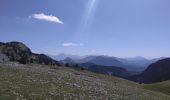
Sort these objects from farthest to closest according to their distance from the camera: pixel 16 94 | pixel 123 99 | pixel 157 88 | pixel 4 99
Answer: pixel 157 88 < pixel 123 99 < pixel 16 94 < pixel 4 99

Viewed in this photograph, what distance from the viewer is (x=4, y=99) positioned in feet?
70.6

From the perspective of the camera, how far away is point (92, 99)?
2748 cm

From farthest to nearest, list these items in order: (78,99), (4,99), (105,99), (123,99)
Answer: (123,99) < (105,99) < (78,99) < (4,99)

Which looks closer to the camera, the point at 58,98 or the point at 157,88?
the point at 58,98

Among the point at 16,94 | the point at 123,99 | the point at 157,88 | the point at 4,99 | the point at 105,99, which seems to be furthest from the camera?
the point at 157,88

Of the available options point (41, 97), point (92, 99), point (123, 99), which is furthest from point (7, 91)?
point (123, 99)

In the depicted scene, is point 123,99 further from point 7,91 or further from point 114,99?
point 7,91

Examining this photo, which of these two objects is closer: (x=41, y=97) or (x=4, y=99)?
(x=4, y=99)

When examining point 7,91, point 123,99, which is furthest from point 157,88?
point 7,91

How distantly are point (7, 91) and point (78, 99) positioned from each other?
6.43 m

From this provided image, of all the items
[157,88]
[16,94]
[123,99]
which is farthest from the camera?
[157,88]

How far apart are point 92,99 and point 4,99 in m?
9.20

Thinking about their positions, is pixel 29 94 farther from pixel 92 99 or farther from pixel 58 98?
pixel 92 99

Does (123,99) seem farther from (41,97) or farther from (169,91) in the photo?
(169,91)
